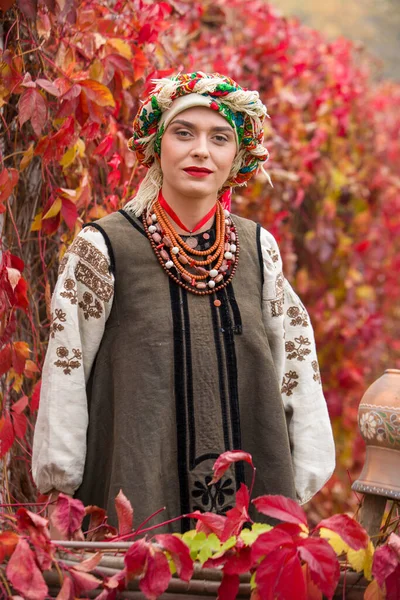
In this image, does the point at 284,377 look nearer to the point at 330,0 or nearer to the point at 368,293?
the point at 368,293

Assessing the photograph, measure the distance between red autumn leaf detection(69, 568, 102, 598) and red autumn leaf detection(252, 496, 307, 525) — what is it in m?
0.31

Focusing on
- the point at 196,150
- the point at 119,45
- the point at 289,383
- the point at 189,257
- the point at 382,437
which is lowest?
the point at 382,437

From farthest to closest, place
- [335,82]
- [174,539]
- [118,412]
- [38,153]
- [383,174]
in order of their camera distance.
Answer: [383,174], [335,82], [38,153], [118,412], [174,539]

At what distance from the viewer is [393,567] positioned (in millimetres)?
1895

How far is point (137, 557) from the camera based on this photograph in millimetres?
1815

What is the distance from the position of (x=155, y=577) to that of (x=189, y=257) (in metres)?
0.96

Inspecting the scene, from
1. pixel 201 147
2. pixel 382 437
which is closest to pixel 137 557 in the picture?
pixel 382 437

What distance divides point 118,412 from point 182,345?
0.22m

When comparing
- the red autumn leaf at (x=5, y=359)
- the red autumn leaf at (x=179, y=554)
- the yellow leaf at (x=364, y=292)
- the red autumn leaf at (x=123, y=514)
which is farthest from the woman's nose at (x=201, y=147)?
the yellow leaf at (x=364, y=292)

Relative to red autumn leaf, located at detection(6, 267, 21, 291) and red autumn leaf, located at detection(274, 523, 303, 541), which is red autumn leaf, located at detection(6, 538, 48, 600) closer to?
red autumn leaf, located at detection(274, 523, 303, 541)

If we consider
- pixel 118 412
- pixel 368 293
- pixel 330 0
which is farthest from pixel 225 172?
pixel 330 0

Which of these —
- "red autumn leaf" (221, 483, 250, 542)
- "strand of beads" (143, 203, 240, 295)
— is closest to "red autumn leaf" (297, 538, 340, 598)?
"red autumn leaf" (221, 483, 250, 542)

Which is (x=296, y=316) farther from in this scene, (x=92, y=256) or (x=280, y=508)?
(x=280, y=508)

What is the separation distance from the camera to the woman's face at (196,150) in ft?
8.36
